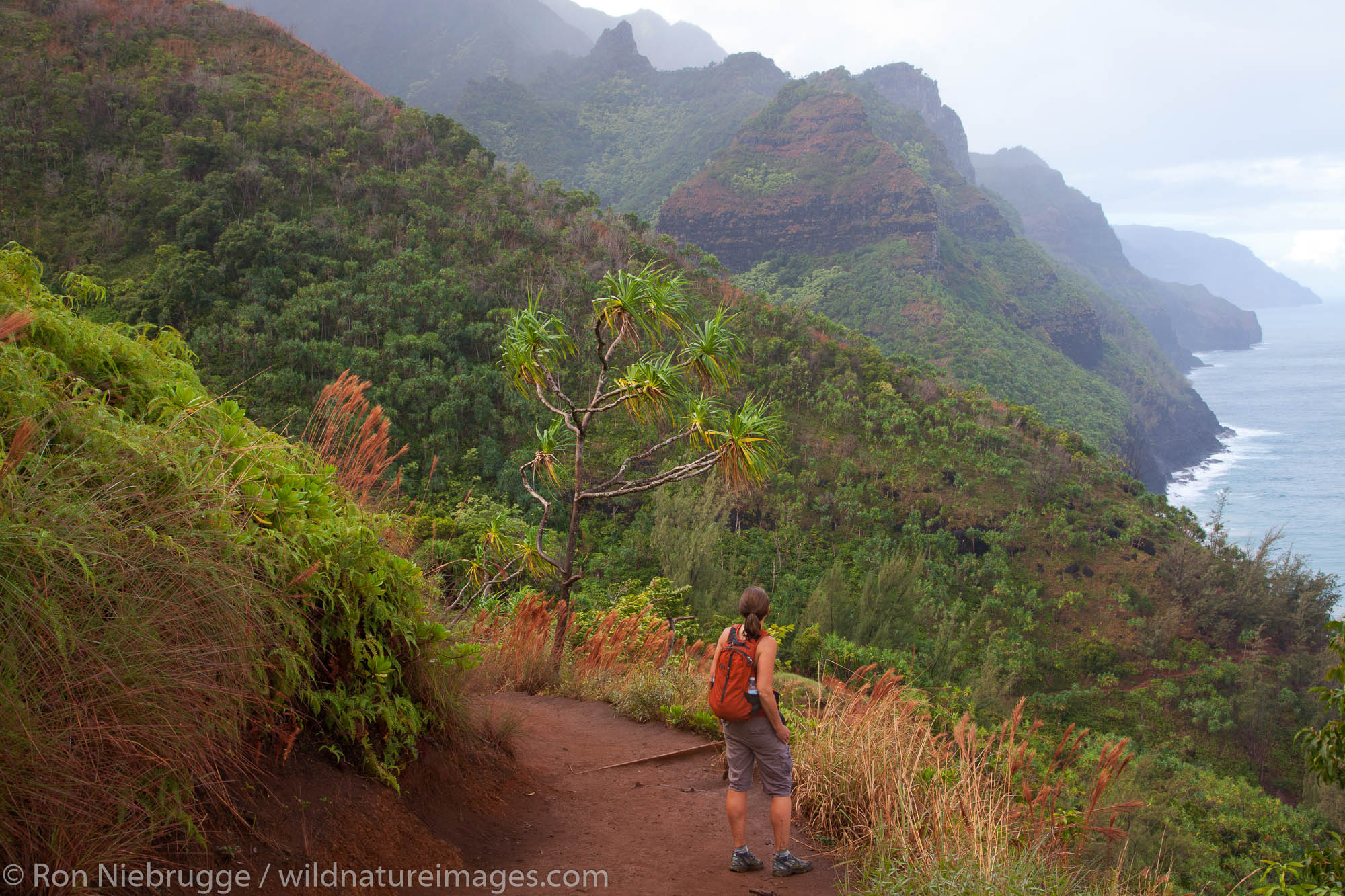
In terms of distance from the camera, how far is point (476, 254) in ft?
91.0

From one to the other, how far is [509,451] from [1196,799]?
18.6 m

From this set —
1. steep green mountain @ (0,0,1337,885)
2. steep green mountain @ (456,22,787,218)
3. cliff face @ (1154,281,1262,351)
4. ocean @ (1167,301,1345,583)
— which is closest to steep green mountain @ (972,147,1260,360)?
cliff face @ (1154,281,1262,351)

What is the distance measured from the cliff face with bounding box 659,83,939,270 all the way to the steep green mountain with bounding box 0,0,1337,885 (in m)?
38.9

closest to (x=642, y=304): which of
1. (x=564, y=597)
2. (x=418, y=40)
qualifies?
(x=564, y=597)

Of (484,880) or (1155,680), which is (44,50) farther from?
(1155,680)

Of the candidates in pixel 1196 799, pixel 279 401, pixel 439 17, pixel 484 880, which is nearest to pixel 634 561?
pixel 279 401

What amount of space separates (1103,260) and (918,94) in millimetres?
51893

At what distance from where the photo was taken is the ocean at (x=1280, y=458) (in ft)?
166

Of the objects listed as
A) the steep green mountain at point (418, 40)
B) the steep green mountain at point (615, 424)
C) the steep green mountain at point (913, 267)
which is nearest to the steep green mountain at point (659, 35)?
the steep green mountain at point (418, 40)

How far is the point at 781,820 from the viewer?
324 cm

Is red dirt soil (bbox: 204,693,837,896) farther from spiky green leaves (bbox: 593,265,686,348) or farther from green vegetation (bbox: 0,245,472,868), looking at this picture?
spiky green leaves (bbox: 593,265,686,348)

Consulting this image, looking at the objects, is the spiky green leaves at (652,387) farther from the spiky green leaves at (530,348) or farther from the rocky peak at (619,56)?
the rocky peak at (619,56)

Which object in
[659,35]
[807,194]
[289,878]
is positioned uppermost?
[659,35]

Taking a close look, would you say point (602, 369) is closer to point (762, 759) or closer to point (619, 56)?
point (762, 759)
